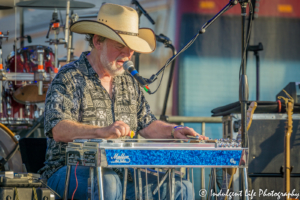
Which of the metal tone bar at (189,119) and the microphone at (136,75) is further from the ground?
the microphone at (136,75)

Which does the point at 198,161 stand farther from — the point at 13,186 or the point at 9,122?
the point at 9,122

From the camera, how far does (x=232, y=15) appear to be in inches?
189

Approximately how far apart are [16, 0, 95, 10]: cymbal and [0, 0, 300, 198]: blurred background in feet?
0.46

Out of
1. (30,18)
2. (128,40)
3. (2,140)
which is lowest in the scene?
(2,140)

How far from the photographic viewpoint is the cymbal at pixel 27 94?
4152mm

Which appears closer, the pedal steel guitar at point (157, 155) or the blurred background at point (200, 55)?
the pedal steel guitar at point (157, 155)

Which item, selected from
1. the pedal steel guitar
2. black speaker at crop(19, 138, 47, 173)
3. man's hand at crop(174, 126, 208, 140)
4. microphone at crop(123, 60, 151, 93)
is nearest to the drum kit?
black speaker at crop(19, 138, 47, 173)

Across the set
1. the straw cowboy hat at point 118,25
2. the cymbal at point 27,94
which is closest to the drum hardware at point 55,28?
the cymbal at point 27,94

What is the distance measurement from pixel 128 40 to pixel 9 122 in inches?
73.1

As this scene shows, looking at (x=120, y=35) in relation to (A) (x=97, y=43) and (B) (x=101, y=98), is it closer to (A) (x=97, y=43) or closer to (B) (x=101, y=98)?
(A) (x=97, y=43)

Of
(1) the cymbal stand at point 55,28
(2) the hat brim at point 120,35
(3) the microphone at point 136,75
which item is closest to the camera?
(3) the microphone at point 136,75

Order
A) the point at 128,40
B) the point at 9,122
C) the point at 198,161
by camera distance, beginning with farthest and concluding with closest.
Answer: the point at 9,122 → the point at 128,40 → the point at 198,161

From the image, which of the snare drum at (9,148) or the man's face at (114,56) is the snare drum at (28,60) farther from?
the man's face at (114,56)

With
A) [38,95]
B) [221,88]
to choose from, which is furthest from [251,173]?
[38,95]
